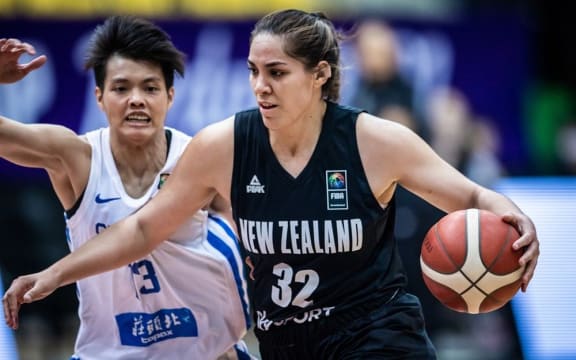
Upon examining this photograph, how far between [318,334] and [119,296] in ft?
3.81

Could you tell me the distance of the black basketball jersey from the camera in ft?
15.2

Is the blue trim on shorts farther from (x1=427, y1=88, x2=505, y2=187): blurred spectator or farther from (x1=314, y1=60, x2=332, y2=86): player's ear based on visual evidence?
(x1=427, y1=88, x2=505, y2=187): blurred spectator

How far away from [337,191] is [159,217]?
0.86 metres

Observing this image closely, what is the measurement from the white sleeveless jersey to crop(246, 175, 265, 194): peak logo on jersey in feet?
2.27

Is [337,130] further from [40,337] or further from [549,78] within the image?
[549,78]

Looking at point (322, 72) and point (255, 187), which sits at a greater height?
point (322, 72)

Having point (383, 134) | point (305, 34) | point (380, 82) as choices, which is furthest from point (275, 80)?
point (380, 82)

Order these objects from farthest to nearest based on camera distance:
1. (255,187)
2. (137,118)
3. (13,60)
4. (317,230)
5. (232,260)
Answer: (232,260) → (137,118) → (13,60) → (255,187) → (317,230)

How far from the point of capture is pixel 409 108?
415 inches

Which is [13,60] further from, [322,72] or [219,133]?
[322,72]

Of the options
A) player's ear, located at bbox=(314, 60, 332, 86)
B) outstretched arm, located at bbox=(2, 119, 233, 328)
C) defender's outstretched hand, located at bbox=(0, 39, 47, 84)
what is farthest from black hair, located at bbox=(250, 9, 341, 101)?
defender's outstretched hand, located at bbox=(0, 39, 47, 84)

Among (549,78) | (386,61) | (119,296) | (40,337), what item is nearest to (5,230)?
(40,337)

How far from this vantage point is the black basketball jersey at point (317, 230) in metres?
4.63

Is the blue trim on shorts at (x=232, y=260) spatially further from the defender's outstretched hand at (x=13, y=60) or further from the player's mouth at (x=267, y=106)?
the defender's outstretched hand at (x=13, y=60)
